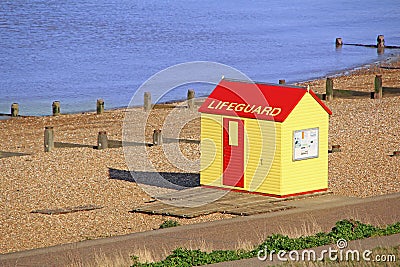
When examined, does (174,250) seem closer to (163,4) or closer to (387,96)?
(387,96)

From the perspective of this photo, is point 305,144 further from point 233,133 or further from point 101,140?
point 101,140

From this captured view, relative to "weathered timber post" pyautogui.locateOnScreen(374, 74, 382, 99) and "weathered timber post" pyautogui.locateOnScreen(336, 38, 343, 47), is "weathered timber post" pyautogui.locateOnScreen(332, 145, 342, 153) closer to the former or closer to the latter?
"weathered timber post" pyautogui.locateOnScreen(374, 74, 382, 99)

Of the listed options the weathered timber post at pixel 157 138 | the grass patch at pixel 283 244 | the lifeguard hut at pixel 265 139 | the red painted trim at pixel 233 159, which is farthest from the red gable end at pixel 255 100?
the weathered timber post at pixel 157 138

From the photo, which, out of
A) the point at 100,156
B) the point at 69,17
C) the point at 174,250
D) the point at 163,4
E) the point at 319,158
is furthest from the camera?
the point at 163,4

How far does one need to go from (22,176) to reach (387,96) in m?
13.2

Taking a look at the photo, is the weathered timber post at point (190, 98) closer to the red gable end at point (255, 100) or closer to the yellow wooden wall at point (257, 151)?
the red gable end at point (255, 100)

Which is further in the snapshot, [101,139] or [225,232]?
[101,139]

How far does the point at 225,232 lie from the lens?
11742 millimetres

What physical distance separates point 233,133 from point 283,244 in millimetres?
4346

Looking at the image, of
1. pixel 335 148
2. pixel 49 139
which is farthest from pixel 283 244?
pixel 49 139

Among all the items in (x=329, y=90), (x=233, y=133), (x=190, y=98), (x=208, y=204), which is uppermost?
(x=329, y=90)

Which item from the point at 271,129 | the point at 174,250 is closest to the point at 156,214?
the point at 271,129

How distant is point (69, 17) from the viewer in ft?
247

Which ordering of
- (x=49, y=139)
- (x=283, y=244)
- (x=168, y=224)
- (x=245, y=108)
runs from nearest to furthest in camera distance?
(x=283, y=244), (x=168, y=224), (x=245, y=108), (x=49, y=139)
